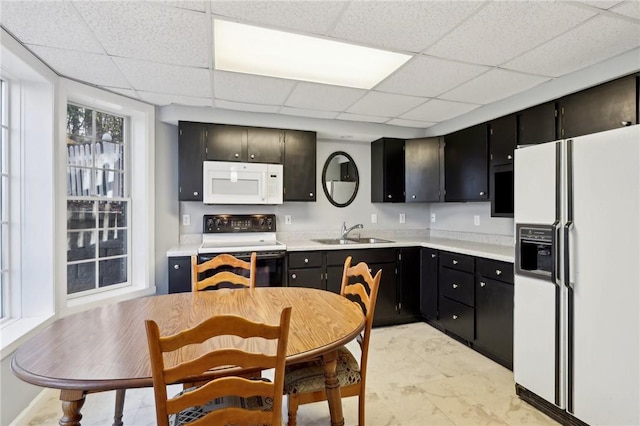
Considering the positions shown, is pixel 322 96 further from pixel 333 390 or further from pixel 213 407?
pixel 213 407

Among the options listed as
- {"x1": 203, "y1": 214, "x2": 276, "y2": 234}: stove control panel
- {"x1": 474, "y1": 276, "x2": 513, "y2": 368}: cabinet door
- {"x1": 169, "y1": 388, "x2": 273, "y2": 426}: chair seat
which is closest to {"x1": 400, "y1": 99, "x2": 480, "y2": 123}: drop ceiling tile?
{"x1": 474, "y1": 276, "x2": 513, "y2": 368}: cabinet door

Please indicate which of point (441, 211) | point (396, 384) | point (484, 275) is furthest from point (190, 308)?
point (441, 211)

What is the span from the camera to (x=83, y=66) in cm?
233

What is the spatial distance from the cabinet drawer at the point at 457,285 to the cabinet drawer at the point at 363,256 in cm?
56

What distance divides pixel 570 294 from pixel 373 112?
2.37 metres

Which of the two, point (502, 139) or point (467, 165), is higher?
point (502, 139)

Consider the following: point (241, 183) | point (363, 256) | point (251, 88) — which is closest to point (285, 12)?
point (251, 88)

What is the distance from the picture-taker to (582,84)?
7.74 ft

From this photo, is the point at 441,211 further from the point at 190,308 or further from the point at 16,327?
the point at 16,327

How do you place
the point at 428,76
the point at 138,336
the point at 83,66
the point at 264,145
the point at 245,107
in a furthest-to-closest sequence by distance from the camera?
1. the point at 264,145
2. the point at 245,107
3. the point at 428,76
4. the point at 83,66
5. the point at 138,336

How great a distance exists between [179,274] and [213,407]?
1905mm

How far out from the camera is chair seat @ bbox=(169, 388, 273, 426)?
1261mm

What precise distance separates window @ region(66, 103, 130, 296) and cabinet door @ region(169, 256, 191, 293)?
1.89 ft

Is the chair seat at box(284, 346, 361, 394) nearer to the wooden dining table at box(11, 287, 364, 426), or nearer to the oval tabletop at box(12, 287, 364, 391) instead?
the wooden dining table at box(11, 287, 364, 426)
